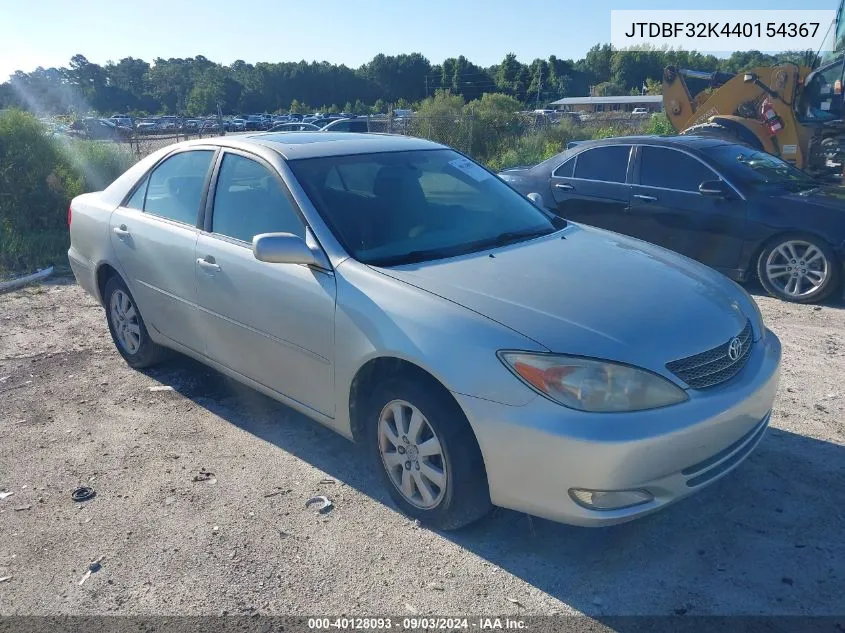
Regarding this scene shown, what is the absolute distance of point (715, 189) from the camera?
718 cm

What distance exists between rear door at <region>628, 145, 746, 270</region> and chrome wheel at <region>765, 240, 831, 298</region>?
34cm

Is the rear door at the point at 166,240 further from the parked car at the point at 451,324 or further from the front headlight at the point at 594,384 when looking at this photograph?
the front headlight at the point at 594,384

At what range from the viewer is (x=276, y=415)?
4.68 m

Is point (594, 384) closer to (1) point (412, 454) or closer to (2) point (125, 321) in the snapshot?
(1) point (412, 454)

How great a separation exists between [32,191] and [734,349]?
1016 centimetres

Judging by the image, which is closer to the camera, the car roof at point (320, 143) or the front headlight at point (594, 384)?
the front headlight at point (594, 384)

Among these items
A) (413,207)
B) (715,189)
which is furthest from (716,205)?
(413,207)

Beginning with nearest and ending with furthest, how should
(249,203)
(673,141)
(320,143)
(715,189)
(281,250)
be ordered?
(281,250) < (249,203) < (320,143) < (715,189) < (673,141)

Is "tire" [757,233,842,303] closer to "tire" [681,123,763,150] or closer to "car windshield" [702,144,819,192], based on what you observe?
"car windshield" [702,144,819,192]

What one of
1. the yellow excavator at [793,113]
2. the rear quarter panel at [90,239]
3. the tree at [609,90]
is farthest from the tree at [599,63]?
the rear quarter panel at [90,239]

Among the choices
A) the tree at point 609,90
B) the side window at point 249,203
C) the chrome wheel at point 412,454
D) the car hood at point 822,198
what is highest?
the tree at point 609,90

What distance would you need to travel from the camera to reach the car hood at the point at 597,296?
2918 millimetres

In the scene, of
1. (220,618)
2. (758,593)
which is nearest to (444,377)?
(220,618)

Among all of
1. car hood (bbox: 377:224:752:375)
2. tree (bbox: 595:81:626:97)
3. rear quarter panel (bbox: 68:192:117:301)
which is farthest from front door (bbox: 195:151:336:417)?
tree (bbox: 595:81:626:97)
